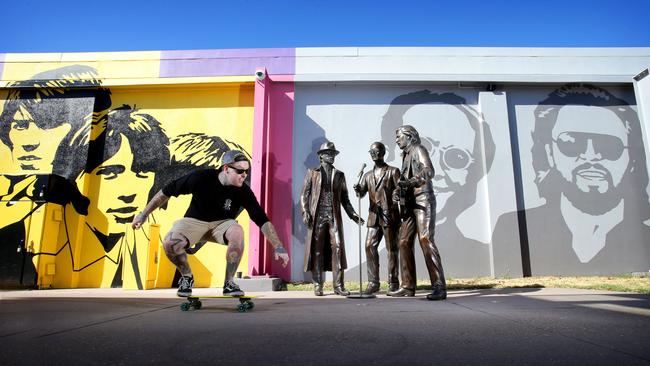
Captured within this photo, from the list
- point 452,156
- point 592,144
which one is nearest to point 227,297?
point 452,156

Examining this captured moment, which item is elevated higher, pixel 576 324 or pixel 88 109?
pixel 88 109

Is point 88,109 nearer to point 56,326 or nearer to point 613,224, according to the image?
point 56,326

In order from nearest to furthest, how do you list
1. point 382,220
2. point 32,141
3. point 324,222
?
1. point 382,220
2. point 324,222
3. point 32,141

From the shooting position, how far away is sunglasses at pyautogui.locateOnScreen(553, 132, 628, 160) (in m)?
8.56

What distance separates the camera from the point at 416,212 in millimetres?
4922

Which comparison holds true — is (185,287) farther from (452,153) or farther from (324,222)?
(452,153)

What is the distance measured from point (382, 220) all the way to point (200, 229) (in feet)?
9.02

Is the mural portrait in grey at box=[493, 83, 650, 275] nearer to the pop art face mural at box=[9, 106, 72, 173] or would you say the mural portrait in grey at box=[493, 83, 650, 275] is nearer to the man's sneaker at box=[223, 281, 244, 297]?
the man's sneaker at box=[223, 281, 244, 297]

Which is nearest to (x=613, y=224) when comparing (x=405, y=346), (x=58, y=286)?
(x=405, y=346)

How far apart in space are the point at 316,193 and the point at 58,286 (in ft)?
20.6

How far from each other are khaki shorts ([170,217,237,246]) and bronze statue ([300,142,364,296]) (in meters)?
1.90

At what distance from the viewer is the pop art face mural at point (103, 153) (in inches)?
322

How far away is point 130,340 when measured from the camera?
209 centimetres

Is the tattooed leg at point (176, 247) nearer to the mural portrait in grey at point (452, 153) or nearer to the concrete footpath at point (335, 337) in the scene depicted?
the concrete footpath at point (335, 337)
